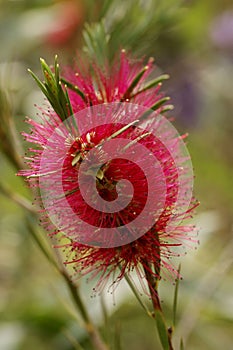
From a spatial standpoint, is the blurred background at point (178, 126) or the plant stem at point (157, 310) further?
the blurred background at point (178, 126)

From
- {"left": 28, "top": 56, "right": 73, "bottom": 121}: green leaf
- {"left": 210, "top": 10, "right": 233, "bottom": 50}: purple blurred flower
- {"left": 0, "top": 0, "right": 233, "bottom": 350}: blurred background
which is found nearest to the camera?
{"left": 28, "top": 56, "right": 73, "bottom": 121}: green leaf

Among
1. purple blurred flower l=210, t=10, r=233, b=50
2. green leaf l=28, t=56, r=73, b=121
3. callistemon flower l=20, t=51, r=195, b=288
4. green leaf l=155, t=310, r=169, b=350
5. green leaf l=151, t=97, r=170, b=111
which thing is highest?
purple blurred flower l=210, t=10, r=233, b=50

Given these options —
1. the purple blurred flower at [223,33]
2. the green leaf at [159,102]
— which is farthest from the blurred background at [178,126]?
the green leaf at [159,102]

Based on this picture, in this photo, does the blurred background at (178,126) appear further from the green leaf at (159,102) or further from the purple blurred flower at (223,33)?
the green leaf at (159,102)

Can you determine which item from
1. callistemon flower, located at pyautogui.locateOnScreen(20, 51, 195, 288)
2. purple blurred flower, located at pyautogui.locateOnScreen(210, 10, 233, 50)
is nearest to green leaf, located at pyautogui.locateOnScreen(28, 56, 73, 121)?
callistemon flower, located at pyautogui.locateOnScreen(20, 51, 195, 288)

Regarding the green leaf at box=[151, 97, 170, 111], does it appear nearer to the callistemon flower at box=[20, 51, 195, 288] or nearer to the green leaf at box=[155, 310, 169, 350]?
the callistemon flower at box=[20, 51, 195, 288]

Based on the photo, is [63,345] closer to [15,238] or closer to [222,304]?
[222,304]

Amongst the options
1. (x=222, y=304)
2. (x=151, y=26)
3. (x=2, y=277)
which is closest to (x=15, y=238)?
(x=2, y=277)

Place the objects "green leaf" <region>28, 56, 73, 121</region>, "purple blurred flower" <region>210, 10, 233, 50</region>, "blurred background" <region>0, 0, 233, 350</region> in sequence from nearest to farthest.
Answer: "green leaf" <region>28, 56, 73, 121</region> < "blurred background" <region>0, 0, 233, 350</region> < "purple blurred flower" <region>210, 10, 233, 50</region>

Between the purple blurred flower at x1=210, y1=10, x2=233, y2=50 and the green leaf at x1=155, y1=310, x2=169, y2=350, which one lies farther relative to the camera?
the purple blurred flower at x1=210, y1=10, x2=233, y2=50
